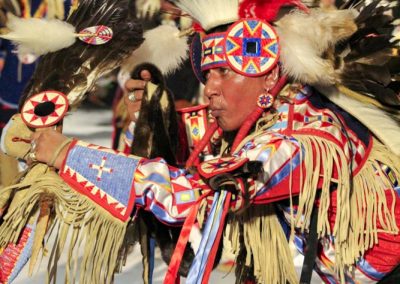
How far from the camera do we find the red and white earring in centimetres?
247

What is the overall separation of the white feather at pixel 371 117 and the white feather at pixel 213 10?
0.40m

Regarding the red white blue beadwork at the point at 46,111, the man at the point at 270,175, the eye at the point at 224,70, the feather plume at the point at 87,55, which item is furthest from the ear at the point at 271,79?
the red white blue beadwork at the point at 46,111

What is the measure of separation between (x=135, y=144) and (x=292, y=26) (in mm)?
884

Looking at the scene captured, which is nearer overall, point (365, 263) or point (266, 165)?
point (266, 165)

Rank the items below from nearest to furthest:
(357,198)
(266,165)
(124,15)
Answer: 1. (266,165)
2. (357,198)
3. (124,15)

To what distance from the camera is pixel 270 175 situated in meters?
2.22

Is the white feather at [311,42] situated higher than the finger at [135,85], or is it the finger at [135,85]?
the white feather at [311,42]

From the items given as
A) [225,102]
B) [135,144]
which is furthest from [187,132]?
[225,102]

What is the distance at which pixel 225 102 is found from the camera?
97.0 inches

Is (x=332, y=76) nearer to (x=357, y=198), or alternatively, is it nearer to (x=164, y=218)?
(x=357, y=198)

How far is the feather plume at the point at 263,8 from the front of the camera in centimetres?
241

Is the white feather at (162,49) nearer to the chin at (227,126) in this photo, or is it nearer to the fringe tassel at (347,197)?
the chin at (227,126)

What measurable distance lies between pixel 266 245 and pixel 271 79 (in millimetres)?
565

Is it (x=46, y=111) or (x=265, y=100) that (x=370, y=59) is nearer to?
(x=265, y=100)
